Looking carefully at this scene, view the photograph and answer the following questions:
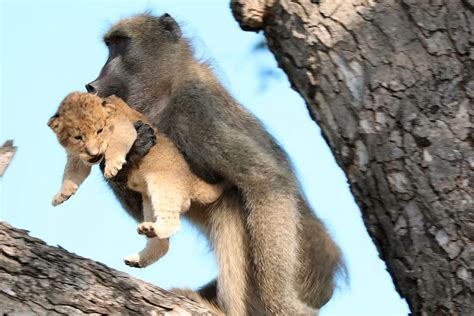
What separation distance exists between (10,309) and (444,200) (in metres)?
1.92

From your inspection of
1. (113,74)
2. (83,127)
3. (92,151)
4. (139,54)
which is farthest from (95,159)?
(139,54)

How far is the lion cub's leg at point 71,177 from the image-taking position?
5500mm

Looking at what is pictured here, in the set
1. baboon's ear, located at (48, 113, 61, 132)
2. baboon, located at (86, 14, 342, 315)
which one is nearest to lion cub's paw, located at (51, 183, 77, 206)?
baboon's ear, located at (48, 113, 61, 132)

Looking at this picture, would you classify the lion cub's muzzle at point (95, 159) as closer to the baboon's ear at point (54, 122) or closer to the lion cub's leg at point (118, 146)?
the lion cub's leg at point (118, 146)

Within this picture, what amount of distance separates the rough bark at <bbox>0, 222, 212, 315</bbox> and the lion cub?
96 cm

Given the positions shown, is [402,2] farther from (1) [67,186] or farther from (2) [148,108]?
(2) [148,108]

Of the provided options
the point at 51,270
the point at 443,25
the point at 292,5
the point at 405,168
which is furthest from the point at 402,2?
the point at 51,270

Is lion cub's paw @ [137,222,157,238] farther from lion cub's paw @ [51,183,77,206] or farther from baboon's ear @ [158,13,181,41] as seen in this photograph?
baboon's ear @ [158,13,181,41]

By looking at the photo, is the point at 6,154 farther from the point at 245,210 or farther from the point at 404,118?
the point at 404,118

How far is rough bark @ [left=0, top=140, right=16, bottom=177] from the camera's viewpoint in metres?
4.67

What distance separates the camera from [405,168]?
334 cm

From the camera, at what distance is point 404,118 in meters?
3.38

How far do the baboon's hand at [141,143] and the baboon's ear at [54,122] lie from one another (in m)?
0.49

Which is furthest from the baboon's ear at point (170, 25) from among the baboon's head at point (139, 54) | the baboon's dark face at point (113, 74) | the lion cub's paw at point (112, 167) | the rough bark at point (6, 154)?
the rough bark at point (6, 154)
